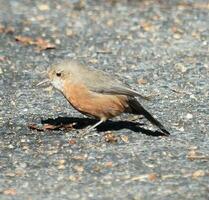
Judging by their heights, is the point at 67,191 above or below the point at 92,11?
below

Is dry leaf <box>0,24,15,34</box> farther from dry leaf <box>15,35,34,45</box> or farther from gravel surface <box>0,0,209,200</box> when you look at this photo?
dry leaf <box>15,35,34,45</box>

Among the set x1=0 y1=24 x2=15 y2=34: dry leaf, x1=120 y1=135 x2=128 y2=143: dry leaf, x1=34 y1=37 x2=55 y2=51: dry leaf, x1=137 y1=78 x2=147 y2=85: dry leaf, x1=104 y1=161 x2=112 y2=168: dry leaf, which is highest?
x1=0 y1=24 x2=15 y2=34: dry leaf

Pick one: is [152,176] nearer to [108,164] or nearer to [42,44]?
[108,164]

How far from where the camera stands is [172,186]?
22.6ft

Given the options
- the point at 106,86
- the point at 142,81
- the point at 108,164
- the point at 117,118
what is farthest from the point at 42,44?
the point at 108,164

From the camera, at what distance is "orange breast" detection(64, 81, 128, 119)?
8.07 metres

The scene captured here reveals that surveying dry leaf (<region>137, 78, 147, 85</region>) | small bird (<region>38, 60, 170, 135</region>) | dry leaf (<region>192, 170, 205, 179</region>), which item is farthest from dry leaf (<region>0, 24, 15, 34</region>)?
dry leaf (<region>192, 170, 205, 179</region>)

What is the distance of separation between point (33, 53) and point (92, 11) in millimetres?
2320

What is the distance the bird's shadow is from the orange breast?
0.47 m

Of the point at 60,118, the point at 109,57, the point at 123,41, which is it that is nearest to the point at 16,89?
the point at 60,118

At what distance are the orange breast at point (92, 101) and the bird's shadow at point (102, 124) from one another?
1.55 feet

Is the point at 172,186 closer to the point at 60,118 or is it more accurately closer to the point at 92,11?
the point at 60,118

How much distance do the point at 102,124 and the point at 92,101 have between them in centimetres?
77

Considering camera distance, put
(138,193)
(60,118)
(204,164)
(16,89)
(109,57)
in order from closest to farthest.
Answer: (138,193), (204,164), (60,118), (16,89), (109,57)
